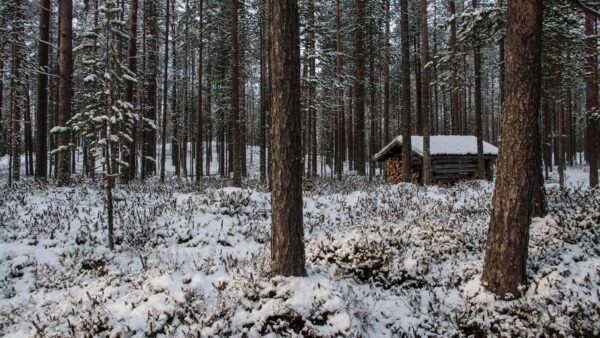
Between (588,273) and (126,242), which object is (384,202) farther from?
(126,242)

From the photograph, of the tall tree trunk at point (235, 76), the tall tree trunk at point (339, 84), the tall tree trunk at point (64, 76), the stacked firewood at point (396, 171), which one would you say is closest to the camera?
the tall tree trunk at point (64, 76)

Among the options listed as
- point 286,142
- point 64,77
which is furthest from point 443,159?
point 64,77

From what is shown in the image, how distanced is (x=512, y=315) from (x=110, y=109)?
756 centimetres

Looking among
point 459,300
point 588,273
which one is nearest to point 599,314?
point 588,273

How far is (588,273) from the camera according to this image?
5.09 m

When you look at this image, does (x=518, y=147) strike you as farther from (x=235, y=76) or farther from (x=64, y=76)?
(x=64, y=76)

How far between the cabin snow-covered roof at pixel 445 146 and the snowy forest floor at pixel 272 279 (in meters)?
10.6

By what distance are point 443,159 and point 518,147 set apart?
1564 cm

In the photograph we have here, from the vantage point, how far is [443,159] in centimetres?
2005

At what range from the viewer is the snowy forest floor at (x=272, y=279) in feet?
15.3

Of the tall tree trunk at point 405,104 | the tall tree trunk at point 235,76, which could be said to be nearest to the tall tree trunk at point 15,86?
the tall tree trunk at point 235,76

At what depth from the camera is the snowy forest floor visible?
4.66m

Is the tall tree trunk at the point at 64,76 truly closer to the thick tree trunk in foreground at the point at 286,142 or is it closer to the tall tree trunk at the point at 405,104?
the thick tree trunk in foreground at the point at 286,142

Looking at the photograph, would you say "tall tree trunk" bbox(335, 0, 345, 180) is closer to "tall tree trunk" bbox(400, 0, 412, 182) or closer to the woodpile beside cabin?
the woodpile beside cabin
